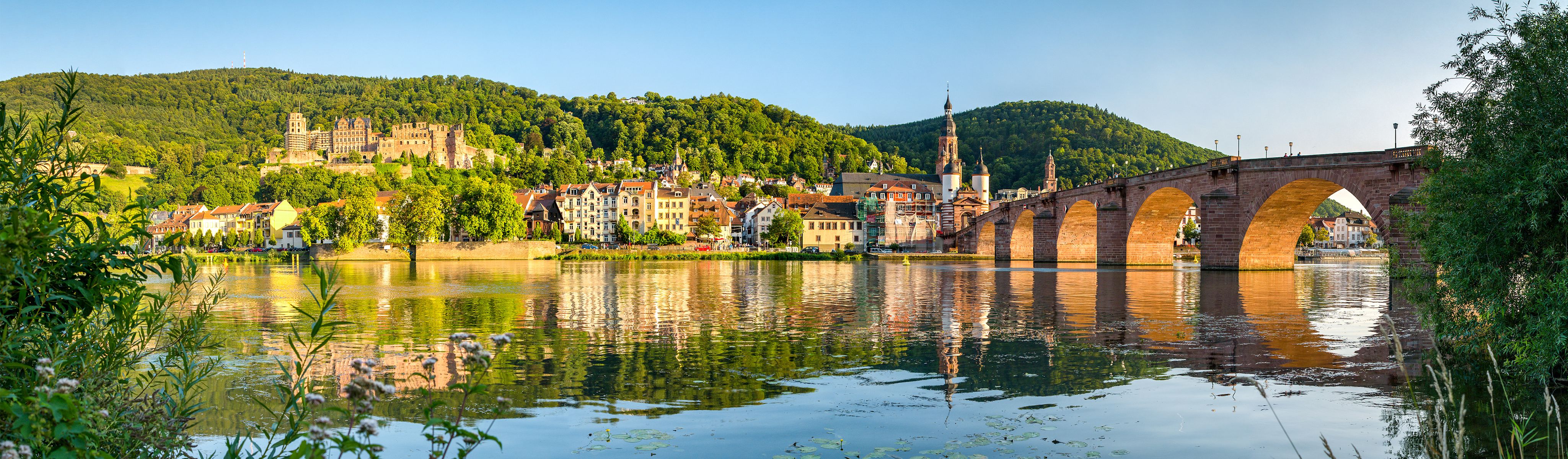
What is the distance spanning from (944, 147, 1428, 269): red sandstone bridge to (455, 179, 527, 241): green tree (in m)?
44.4

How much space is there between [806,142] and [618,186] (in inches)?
2841

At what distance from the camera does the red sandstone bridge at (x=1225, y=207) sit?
37750 millimetres

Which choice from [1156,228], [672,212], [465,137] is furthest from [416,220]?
[465,137]

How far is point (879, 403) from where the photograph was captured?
32.0 feet

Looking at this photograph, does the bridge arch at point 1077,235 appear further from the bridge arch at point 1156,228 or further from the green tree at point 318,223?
the green tree at point 318,223

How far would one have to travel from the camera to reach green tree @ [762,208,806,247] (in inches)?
3893

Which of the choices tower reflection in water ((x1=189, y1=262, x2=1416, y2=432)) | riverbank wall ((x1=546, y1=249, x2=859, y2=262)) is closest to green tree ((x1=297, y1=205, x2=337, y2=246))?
riverbank wall ((x1=546, y1=249, x2=859, y2=262))

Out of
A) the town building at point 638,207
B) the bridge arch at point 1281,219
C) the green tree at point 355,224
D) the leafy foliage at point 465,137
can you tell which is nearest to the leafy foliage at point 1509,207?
the bridge arch at point 1281,219

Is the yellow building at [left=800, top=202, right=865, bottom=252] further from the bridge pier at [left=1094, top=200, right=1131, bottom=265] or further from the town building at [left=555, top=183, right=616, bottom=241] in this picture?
the bridge pier at [left=1094, top=200, right=1131, bottom=265]

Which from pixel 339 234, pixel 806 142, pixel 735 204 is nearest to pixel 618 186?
pixel 735 204

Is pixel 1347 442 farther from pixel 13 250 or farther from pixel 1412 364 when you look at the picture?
pixel 13 250

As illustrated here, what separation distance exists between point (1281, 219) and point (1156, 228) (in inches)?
515

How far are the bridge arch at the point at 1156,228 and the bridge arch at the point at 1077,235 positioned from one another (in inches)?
301

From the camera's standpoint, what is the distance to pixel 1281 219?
45.9m
